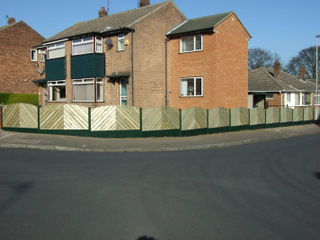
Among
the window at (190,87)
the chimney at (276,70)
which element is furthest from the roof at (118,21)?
the chimney at (276,70)

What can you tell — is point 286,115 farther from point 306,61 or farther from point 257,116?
point 306,61

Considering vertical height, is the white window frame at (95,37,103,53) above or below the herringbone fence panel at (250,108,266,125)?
above

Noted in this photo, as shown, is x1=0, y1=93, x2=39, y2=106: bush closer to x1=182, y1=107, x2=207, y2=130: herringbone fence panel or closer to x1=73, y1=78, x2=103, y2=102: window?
x1=73, y1=78, x2=103, y2=102: window

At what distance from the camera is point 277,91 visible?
3469 centimetres

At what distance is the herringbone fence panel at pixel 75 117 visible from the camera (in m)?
16.1

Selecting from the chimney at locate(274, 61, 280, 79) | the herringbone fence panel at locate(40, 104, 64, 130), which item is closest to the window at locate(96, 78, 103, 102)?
the herringbone fence panel at locate(40, 104, 64, 130)

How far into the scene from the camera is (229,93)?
74.3ft

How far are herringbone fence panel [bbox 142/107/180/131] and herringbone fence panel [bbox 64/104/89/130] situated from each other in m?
2.85

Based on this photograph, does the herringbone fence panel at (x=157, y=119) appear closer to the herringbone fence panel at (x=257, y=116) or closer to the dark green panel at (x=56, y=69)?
the herringbone fence panel at (x=257, y=116)

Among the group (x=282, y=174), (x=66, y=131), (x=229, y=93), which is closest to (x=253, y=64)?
(x=229, y=93)

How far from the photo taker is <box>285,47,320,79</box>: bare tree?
6362 centimetres

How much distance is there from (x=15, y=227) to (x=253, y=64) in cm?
6730

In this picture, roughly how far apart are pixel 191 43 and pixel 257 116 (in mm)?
6558

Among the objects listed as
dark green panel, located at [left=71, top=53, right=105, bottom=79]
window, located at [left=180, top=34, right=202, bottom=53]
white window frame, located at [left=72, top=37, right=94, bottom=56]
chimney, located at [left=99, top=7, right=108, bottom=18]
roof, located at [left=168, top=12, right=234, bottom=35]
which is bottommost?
dark green panel, located at [left=71, top=53, right=105, bottom=79]
